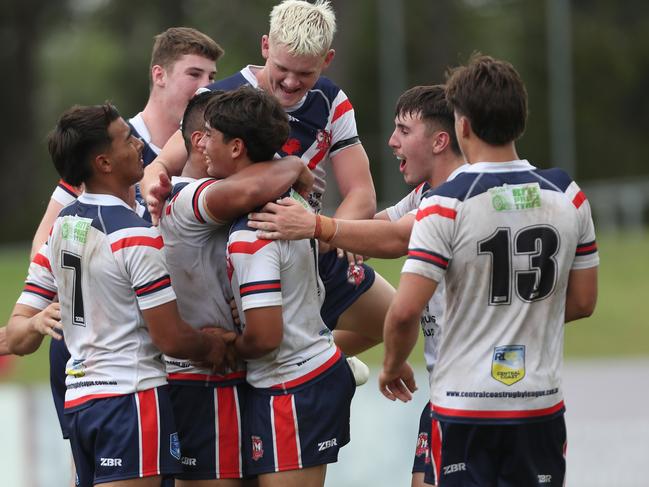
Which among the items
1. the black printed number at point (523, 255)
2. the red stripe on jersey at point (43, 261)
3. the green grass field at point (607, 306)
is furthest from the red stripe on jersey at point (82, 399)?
the green grass field at point (607, 306)

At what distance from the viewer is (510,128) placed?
4.25 m

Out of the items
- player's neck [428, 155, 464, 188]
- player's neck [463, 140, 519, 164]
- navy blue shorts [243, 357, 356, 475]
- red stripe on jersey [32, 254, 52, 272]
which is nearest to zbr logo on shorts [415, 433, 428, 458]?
navy blue shorts [243, 357, 356, 475]

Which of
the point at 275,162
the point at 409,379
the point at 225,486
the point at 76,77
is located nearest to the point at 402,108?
the point at 275,162

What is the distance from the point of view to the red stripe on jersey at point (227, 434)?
4.77 metres

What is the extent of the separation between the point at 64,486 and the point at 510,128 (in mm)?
5950

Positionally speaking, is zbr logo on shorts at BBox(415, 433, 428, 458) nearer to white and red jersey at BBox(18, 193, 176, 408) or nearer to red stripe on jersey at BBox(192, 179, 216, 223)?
white and red jersey at BBox(18, 193, 176, 408)

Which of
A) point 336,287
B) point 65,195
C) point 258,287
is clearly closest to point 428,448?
point 336,287

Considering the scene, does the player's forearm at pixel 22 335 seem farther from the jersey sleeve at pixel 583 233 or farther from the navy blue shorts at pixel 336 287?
the jersey sleeve at pixel 583 233

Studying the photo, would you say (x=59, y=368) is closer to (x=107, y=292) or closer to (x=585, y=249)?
(x=107, y=292)

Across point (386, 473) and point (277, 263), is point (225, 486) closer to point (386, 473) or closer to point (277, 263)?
point (277, 263)

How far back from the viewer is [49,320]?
4.62 m

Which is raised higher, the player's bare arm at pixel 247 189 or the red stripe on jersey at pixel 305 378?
the player's bare arm at pixel 247 189

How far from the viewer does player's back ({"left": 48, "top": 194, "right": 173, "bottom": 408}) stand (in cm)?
436

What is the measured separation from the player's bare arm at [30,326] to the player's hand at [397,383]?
1.28m
